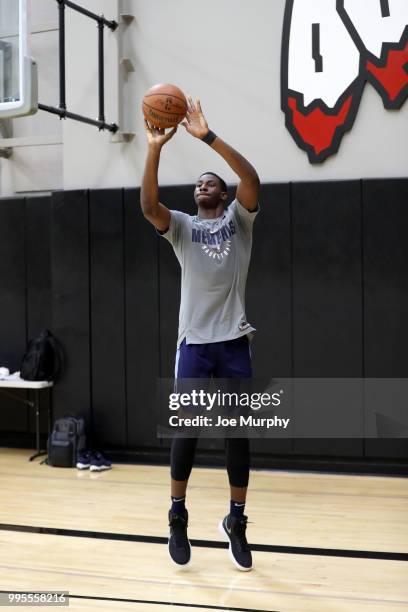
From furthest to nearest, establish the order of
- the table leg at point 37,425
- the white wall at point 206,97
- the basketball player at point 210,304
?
1. the table leg at point 37,425
2. the white wall at point 206,97
3. the basketball player at point 210,304

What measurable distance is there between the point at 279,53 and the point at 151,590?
3721 millimetres

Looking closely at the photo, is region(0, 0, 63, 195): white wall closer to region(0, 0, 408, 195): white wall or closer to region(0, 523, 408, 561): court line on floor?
region(0, 0, 408, 195): white wall

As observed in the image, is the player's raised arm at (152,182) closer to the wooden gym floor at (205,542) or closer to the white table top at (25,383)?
the wooden gym floor at (205,542)

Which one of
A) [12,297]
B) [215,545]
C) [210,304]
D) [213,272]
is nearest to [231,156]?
[213,272]

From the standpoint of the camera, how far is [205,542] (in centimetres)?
344

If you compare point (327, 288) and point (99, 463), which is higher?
point (327, 288)

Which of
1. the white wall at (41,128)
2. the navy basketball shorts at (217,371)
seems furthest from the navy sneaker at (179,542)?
the white wall at (41,128)

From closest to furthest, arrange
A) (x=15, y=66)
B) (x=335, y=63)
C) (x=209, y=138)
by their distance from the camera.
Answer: (x=209, y=138)
(x=15, y=66)
(x=335, y=63)

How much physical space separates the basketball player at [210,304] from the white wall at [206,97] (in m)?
2.13

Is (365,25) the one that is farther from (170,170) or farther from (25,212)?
(25,212)

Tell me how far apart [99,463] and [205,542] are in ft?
5.85

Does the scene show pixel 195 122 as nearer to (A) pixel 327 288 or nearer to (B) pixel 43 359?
(A) pixel 327 288

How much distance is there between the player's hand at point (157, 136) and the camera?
299 centimetres

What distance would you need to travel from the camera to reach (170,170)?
17.6 ft
